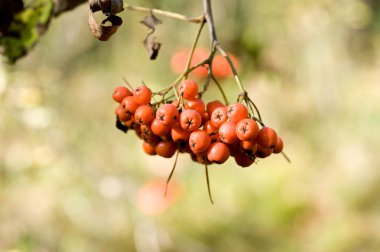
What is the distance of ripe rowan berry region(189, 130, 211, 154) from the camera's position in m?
1.03

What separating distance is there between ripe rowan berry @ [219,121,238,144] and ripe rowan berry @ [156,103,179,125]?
0.10 m

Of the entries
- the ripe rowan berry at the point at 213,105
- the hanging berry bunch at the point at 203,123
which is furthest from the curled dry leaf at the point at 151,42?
the ripe rowan berry at the point at 213,105

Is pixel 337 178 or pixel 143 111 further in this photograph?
pixel 337 178

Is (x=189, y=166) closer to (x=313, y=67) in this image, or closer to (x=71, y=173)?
(x=313, y=67)

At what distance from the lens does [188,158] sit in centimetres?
611

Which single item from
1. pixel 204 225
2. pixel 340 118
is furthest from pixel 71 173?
pixel 340 118

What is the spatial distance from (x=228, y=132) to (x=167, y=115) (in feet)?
0.42

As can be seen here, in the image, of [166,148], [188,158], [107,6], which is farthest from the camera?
[188,158]

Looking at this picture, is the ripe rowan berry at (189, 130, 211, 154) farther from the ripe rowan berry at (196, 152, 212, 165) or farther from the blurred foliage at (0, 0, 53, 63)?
the blurred foliage at (0, 0, 53, 63)

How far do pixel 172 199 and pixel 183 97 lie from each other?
12.0ft

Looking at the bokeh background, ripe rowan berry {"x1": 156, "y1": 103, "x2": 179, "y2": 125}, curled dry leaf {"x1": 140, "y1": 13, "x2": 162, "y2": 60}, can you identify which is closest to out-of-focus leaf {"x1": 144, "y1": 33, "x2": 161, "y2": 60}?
curled dry leaf {"x1": 140, "y1": 13, "x2": 162, "y2": 60}

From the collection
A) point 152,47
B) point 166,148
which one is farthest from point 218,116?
point 152,47

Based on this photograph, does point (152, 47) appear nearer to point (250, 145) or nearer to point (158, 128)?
point (158, 128)

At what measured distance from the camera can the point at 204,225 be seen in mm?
5082
